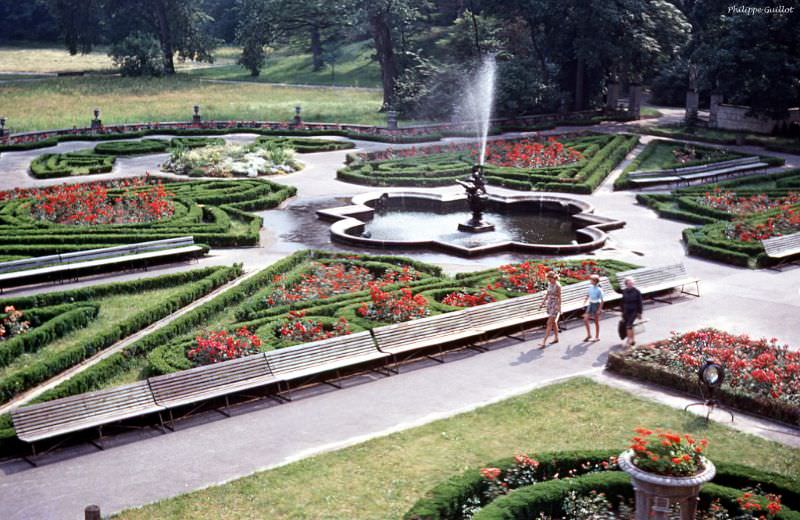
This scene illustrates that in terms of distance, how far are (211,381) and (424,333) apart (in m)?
3.85

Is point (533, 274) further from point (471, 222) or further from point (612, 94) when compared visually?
point (612, 94)

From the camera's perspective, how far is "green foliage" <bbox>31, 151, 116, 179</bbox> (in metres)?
31.8

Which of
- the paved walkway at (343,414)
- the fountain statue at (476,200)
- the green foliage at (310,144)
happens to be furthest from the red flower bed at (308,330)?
the green foliage at (310,144)

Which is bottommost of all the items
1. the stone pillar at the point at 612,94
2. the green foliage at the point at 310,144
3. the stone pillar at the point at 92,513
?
the stone pillar at the point at 92,513

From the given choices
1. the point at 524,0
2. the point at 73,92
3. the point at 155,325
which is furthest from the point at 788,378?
the point at 73,92

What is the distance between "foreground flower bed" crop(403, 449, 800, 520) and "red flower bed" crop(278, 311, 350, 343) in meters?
5.35

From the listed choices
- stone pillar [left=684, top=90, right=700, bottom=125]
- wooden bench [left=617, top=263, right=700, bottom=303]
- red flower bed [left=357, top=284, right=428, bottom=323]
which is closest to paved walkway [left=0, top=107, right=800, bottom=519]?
wooden bench [left=617, top=263, right=700, bottom=303]

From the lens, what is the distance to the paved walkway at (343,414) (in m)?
11.1

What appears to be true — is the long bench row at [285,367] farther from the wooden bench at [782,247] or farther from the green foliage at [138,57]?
the green foliage at [138,57]

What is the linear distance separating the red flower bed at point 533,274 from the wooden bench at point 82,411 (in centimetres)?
803

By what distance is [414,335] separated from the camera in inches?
609

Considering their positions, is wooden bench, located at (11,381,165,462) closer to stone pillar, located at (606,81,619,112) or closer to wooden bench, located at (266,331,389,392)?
wooden bench, located at (266,331,389,392)

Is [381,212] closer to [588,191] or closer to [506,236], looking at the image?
[506,236]

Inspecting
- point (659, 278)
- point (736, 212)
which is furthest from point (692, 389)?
point (736, 212)
